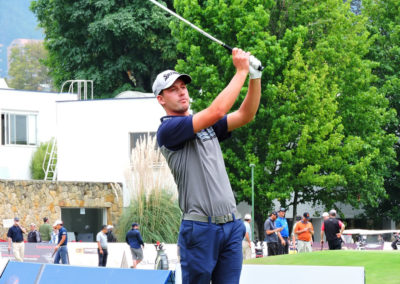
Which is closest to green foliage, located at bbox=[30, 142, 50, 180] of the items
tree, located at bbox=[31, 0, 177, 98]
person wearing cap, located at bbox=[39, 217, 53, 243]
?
tree, located at bbox=[31, 0, 177, 98]

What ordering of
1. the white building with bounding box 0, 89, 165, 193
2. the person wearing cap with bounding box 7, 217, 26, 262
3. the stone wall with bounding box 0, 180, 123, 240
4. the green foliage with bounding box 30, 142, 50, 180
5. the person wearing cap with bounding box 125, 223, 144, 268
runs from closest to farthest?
the person wearing cap with bounding box 125, 223, 144, 268
the person wearing cap with bounding box 7, 217, 26, 262
the stone wall with bounding box 0, 180, 123, 240
the white building with bounding box 0, 89, 165, 193
the green foliage with bounding box 30, 142, 50, 180

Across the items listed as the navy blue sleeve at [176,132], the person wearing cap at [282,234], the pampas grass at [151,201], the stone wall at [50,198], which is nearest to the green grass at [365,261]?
the person wearing cap at [282,234]

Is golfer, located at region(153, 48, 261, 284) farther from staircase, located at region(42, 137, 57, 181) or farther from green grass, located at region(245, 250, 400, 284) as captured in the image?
staircase, located at region(42, 137, 57, 181)

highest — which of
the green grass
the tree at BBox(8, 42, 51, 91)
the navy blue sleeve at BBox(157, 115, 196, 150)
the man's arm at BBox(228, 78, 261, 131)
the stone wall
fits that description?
the tree at BBox(8, 42, 51, 91)

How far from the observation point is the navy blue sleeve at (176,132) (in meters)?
5.56

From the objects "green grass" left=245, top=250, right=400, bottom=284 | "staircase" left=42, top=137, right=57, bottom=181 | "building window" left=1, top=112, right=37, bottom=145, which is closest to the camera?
"green grass" left=245, top=250, right=400, bottom=284

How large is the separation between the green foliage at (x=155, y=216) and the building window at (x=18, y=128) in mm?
14574

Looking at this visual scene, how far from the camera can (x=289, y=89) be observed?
34312mm

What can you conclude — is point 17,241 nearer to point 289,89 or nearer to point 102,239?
point 102,239

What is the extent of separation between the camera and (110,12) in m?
50.2

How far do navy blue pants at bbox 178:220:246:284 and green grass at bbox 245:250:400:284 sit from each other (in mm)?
8408

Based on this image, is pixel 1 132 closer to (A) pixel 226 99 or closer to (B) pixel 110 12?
(B) pixel 110 12

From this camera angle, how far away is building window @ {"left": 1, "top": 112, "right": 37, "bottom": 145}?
1759 inches

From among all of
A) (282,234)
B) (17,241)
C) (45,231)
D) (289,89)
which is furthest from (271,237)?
(45,231)
